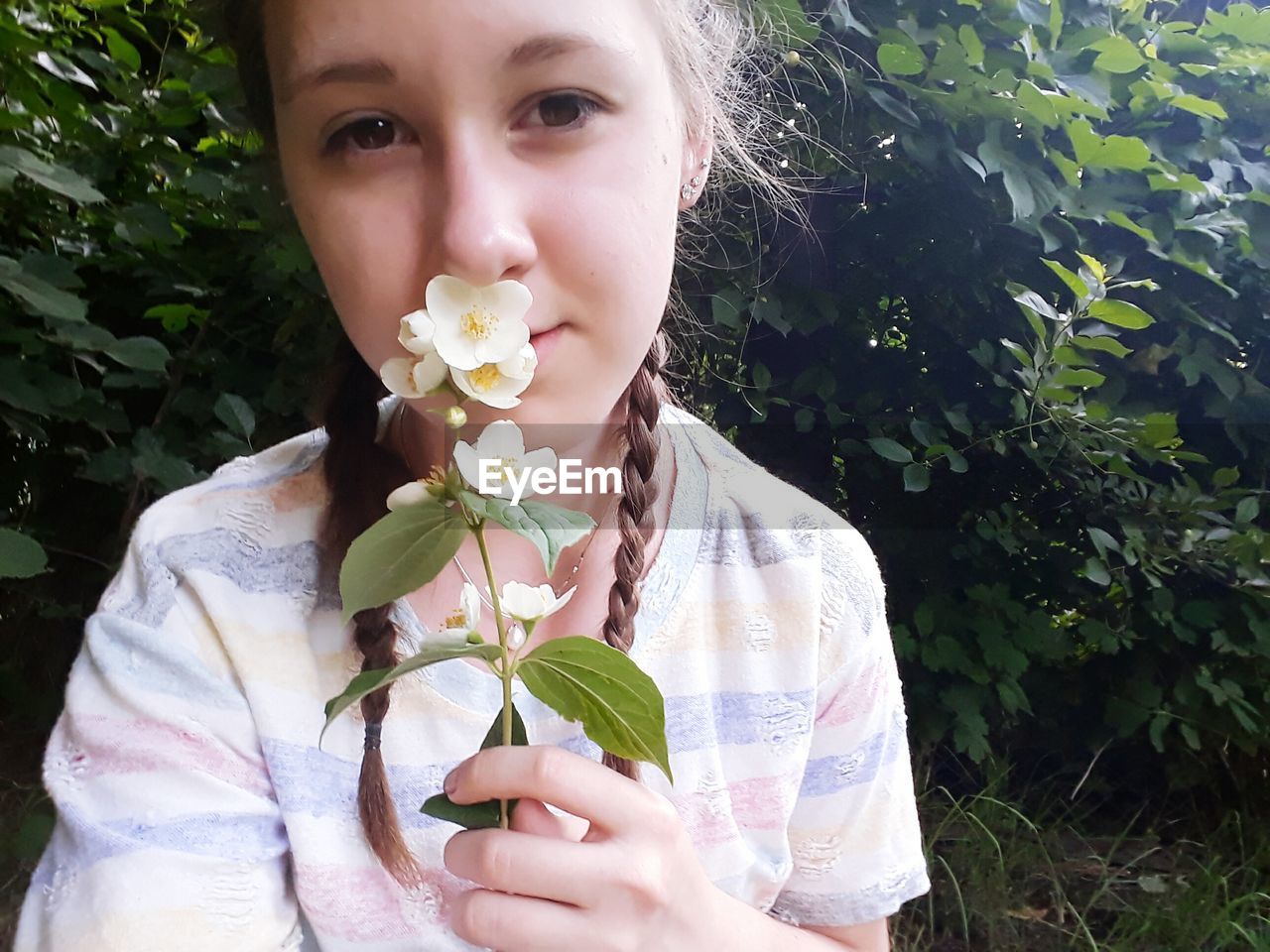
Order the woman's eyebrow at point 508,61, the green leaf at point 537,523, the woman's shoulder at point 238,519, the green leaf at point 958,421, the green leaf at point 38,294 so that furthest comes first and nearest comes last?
the green leaf at point 958,421
the green leaf at point 38,294
the woman's shoulder at point 238,519
the woman's eyebrow at point 508,61
the green leaf at point 537,523

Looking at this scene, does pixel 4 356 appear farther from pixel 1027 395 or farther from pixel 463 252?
pixel 1027 395

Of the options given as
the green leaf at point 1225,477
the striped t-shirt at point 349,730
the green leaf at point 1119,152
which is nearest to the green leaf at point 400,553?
the striped t-shirt at point 349,730

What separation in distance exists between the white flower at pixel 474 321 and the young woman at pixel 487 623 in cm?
3

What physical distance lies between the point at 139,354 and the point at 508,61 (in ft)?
1.43

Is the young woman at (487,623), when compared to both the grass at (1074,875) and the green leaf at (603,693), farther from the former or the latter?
the grass at (1074,875)

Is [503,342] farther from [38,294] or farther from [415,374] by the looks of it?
[38,294]

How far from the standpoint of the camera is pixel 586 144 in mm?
334

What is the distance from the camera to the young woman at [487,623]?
292 millimetres

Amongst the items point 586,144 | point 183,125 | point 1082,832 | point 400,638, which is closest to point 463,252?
point 586,144

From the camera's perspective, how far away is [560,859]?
240mm

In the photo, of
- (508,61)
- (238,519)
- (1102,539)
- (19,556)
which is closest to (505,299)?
(508,61)

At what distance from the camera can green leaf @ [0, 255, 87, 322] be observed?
527mm

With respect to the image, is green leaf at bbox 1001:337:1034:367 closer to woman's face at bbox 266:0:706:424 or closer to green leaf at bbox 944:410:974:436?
green leaf at bbox 944:410:974:436

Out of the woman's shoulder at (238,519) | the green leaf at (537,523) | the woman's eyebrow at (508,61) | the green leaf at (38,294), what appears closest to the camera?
the green leaf at (537,523)
